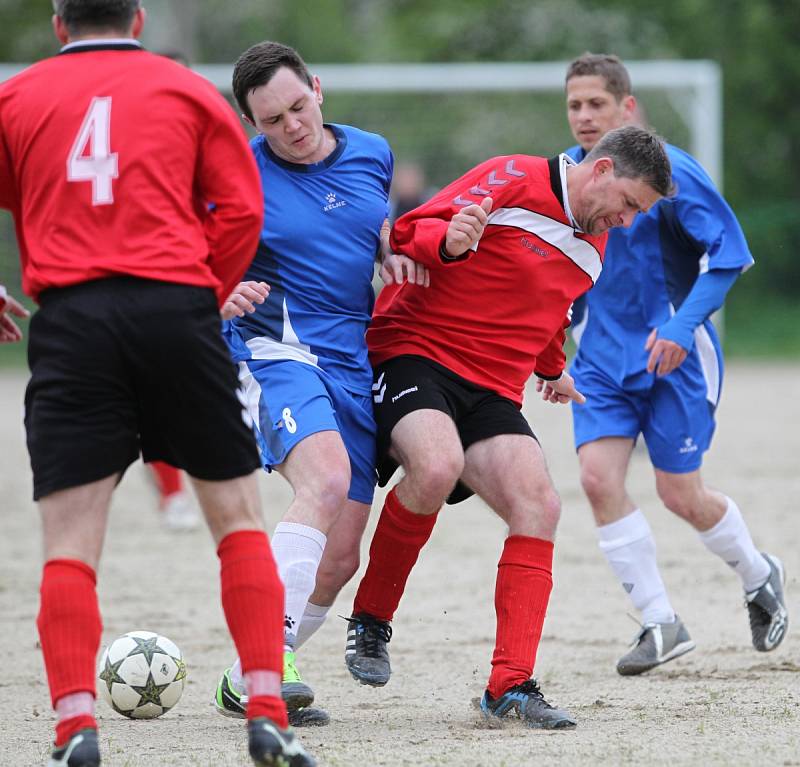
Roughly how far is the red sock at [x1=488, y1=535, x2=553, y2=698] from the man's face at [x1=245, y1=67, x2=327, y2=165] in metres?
1.45

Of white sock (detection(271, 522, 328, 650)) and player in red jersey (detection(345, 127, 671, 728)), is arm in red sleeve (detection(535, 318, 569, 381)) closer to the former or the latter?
player in red jersey (detection(345, 127, 671, 728))

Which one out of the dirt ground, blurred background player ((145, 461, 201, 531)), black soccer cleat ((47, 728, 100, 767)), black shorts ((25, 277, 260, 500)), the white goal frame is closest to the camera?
black soccer cleat ((47, 728, 100, 767))

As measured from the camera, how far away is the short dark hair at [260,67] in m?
4.59

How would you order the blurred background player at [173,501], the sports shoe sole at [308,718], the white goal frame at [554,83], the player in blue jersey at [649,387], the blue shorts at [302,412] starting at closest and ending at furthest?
the blue shorts at [302,412] < the sports shoe sole at [308,718] < the player in blue jersey at [649,387] < the blurred background player at [173,501] < the white goal frame at [554,83]

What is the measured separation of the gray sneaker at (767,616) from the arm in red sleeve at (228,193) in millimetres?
2988

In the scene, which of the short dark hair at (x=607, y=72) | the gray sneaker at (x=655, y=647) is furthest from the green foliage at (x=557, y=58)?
the gray sneaker at (x=655, y=647)

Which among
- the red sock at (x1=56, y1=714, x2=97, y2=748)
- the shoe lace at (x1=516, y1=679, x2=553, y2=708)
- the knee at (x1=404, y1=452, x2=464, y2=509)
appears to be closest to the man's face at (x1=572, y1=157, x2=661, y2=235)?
the knee at (x1=404, y1=452, x2=464, y2=509)

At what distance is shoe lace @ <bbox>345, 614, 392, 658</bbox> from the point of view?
4.88 m

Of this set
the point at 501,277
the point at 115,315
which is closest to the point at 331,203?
the point at 501,277

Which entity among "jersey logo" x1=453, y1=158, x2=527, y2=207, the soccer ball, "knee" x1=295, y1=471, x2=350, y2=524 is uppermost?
"jersey logo" x1=453, y1=158, x2=527, y2=207

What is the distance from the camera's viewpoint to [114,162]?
3.56m

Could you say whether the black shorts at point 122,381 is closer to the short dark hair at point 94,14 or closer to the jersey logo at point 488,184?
the short dark hair at point 94,14

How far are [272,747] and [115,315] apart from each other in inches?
44.1

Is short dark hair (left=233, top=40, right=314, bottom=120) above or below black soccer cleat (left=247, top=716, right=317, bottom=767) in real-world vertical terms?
above
